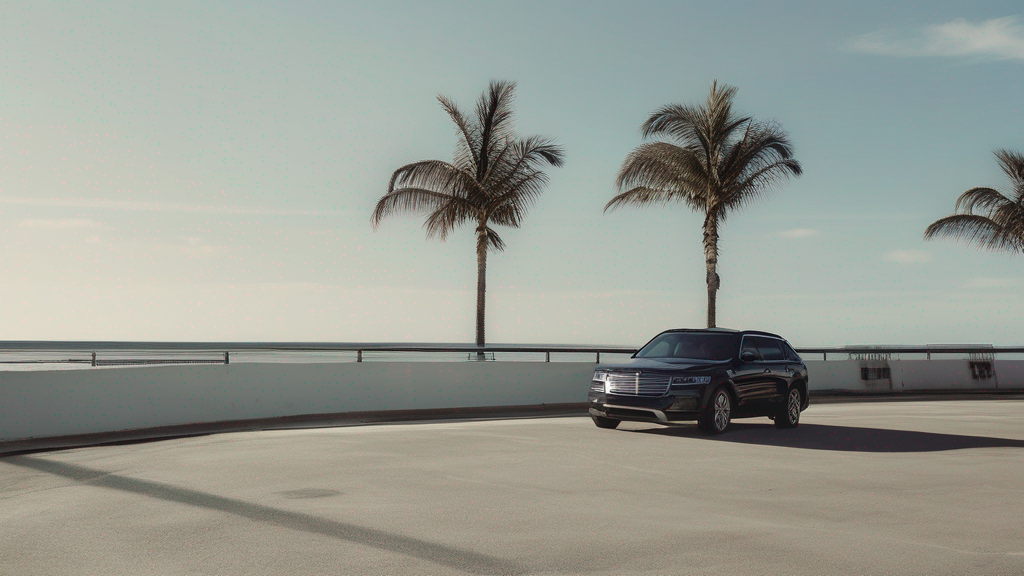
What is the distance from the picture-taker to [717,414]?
48.6ft

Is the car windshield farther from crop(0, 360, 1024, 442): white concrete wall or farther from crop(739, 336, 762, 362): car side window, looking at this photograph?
crop(0, 360, 1024, 442): white concrete wall

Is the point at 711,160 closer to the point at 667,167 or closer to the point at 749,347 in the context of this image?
the point at 667,167

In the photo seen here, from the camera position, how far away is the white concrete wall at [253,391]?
14016mm

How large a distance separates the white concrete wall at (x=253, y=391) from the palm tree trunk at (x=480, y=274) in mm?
6774

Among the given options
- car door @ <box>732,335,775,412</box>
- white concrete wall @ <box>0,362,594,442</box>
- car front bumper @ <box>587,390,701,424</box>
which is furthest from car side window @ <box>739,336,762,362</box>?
white concrete wall @ <box>0,362,594,442</box>

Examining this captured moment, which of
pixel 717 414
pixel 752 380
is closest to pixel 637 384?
pixel 717 414

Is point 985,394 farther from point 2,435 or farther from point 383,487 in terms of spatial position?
point 2,435

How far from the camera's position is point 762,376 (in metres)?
15.9

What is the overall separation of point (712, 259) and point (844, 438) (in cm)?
1702

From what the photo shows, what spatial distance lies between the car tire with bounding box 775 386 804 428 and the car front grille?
276 centimetres

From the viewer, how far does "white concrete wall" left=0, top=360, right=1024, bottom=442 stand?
14016mm

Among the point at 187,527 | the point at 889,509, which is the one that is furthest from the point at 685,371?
the point at 187,527

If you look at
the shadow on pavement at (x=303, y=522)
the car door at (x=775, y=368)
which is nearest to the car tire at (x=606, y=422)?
the car door at (x=775, y=368)

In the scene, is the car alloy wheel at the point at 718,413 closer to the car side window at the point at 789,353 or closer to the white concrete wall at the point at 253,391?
the car side window at the point at 789,353
